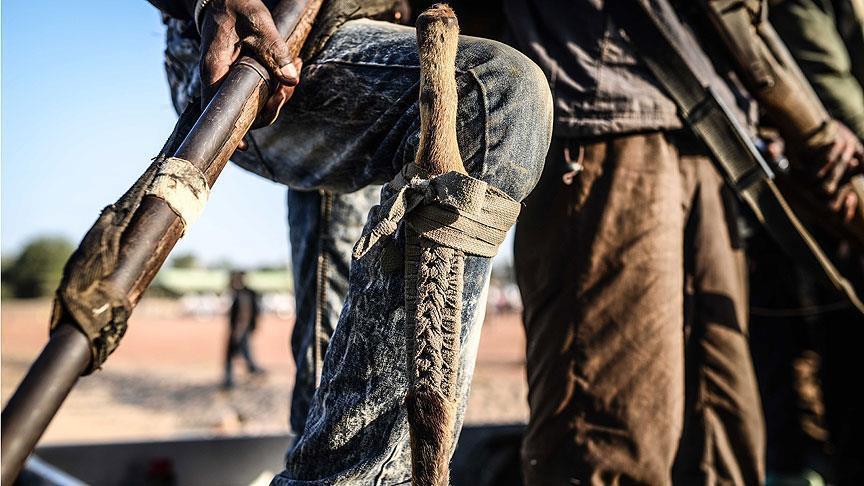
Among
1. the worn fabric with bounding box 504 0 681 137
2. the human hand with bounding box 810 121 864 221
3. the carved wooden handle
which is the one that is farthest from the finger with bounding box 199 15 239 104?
A: the human hand with bounding box 810 121 864 221

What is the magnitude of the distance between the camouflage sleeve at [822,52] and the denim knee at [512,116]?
1776mm

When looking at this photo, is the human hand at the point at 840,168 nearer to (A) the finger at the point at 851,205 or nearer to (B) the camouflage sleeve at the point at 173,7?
(A) the finger at the point at 851,205

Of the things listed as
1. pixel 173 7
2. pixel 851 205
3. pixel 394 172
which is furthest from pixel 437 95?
pixel 851 205

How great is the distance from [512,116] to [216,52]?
19.3 inches

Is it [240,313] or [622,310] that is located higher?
[240,313]

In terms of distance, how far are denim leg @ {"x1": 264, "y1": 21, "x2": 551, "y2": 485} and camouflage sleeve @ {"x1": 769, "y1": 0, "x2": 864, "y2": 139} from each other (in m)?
1.81

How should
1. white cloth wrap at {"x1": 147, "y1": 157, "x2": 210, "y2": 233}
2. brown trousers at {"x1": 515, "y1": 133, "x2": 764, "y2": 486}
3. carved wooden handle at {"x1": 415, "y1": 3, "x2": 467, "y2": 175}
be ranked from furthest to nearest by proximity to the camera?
brown trousers at {"x1": 515, "y1": 133, "x2": 764, "y2": 486} < carved wooden handle at {"x1": 415, "y1": 3, "x2": 467, "y2": 175} < white cloth wrap at {"x1": 147, "y1": 157, "x2": 210, "y2": 233}

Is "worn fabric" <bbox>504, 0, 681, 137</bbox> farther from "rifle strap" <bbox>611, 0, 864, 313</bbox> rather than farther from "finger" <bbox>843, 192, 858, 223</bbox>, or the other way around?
"finger" <bbox>843, 192, 858, 223</bbox>

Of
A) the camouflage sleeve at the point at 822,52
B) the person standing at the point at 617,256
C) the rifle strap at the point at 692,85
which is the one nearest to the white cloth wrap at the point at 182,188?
the person standing at the point at 617,256

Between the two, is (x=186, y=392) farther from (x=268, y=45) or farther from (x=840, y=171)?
(x=268, y=45)

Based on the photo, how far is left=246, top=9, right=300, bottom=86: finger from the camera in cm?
129

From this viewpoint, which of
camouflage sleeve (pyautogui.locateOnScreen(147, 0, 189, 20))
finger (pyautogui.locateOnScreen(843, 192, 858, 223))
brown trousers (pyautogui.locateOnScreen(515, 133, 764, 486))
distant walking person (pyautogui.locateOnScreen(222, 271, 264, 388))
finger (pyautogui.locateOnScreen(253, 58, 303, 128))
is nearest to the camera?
finger (pyautogui.locateOnScreen(253, 58, 303, 128))

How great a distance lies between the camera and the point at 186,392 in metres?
17.3

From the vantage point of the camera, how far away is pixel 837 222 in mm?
2648
